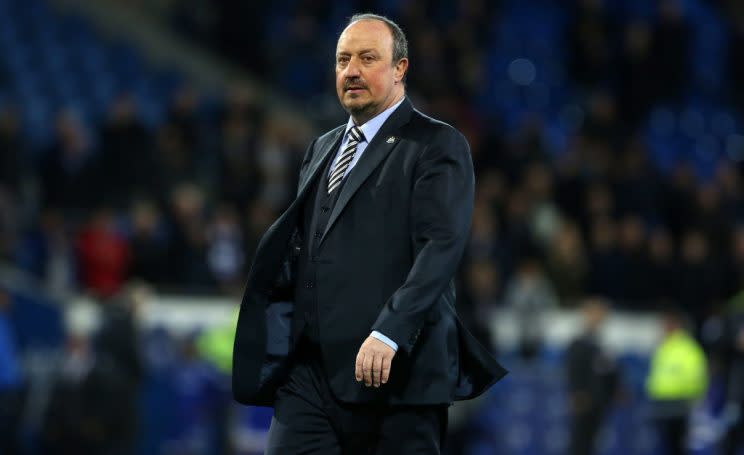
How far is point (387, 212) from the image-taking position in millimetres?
4527

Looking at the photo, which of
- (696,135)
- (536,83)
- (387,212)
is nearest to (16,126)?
(536,83)

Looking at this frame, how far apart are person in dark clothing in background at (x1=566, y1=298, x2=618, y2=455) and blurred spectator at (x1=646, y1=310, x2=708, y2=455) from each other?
0.50m

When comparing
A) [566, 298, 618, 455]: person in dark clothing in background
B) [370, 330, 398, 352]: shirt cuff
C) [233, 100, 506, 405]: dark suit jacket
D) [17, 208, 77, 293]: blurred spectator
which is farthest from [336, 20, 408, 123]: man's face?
[17, 208, 77, 293]: blurred spectator

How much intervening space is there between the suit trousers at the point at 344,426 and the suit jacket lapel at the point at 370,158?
47cm

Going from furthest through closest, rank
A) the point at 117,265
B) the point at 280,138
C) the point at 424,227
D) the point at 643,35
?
the point at 643,35 → the point at 280,138 → the point at 117,265 → the point at 424,227

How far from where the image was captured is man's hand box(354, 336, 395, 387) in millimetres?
4230

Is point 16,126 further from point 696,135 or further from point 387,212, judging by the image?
point 387,212

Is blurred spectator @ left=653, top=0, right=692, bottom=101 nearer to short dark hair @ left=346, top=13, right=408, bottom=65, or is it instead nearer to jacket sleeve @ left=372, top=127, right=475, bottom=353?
short dark hair @ left=346, top=13, right=408, bottom=65

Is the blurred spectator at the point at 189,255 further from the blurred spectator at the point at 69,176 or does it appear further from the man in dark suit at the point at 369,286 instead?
the man in dark suit at the point at 369,286

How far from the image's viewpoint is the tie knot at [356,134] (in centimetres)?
472

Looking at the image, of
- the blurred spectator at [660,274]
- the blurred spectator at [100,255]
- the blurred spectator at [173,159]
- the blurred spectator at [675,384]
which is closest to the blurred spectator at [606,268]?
the blurred spectator at [660,274]

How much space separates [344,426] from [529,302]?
10351mm

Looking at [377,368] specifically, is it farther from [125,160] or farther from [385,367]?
[125,160]

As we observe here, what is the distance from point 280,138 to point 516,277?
10.4 feet
